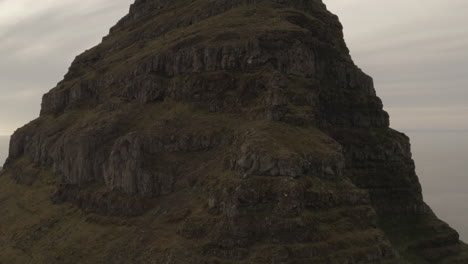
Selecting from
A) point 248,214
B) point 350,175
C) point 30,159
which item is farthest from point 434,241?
point 30,159

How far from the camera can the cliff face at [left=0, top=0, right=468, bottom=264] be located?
68.6 metres

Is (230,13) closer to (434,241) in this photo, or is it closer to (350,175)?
(350,175)

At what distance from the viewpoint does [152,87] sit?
352 ft

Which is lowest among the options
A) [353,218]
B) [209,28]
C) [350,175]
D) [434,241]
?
[434,241]

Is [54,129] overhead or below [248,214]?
overhead

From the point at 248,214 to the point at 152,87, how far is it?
50.8 m

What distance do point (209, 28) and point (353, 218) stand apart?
63339mm

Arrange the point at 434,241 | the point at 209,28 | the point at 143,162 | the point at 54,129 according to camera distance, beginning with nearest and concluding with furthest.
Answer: the point at 143,162 → the point at 434,241 → the point at 209,28 → the point at 54,129

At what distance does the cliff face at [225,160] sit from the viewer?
6862 cm

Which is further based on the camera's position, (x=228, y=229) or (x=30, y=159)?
(x=30, y=159)

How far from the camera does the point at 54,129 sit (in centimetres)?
12725

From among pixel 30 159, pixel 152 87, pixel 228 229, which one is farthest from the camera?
pixel 30 159

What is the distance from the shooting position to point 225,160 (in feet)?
267

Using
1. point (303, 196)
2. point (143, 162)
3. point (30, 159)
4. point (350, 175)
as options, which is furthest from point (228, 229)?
point (30, 159)
